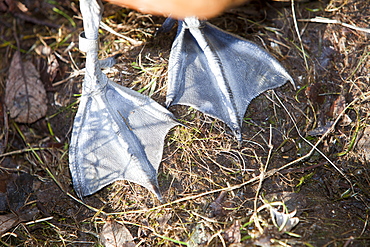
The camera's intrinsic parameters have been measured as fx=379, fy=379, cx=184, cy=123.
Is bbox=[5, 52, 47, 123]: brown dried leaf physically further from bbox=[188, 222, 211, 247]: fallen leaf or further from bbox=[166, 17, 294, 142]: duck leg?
bbox=[188, 222, 211, 247]: fallen leaf

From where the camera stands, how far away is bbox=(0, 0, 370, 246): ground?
194 centimetres

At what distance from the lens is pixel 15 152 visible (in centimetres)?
242

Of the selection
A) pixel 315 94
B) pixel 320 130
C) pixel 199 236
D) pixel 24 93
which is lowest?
pixel 199 236

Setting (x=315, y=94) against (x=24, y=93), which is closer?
(x=315, y=94)

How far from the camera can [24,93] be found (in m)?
2.68

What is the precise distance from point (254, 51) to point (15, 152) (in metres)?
1.64

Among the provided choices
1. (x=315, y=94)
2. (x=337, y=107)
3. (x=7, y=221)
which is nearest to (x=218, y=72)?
(x=315, y=94)

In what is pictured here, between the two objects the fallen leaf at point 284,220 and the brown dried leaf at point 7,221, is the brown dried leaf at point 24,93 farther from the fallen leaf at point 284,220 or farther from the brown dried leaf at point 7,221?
the fallen leaf at point 284,220

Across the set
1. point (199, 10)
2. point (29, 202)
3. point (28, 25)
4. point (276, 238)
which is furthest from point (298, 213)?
point (28, 25)

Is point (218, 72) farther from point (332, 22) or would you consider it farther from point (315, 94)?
point (332, 22)

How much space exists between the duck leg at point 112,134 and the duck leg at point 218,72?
176mm

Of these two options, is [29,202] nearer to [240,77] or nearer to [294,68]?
[240,77]

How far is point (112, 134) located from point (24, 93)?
916mm

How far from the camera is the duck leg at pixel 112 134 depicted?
83.0 inches
